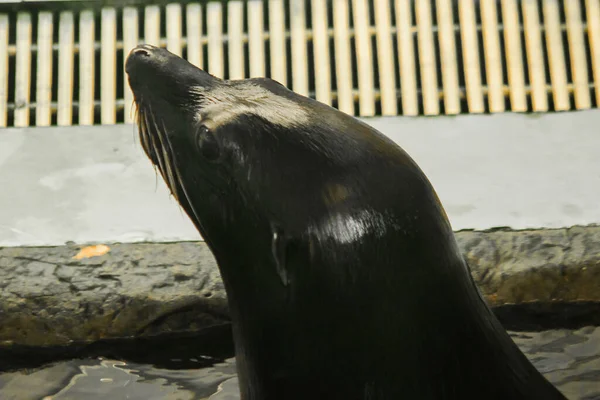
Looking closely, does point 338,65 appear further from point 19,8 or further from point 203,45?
point 19,8

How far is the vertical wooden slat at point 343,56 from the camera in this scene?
5004 millimetres

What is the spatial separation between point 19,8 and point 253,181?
12.5ft

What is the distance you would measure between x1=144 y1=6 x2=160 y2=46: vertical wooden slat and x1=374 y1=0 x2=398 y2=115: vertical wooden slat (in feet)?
4.31

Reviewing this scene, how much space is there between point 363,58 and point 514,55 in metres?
0.89

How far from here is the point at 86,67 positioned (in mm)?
5125

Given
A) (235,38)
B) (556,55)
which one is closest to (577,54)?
(556,55)

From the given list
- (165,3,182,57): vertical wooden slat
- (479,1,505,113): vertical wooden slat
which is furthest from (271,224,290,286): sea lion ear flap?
(165,3,182,57): vertical wooden slat

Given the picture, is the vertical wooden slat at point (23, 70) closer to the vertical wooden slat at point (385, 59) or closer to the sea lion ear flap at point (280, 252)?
the vertical wooden slat at point (385, 59)

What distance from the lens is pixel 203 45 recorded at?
5.18 m

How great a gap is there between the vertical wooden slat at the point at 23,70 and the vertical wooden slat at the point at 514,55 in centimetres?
284

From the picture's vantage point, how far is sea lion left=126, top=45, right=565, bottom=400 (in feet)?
6.07

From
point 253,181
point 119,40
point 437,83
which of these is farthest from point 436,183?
point 253,181

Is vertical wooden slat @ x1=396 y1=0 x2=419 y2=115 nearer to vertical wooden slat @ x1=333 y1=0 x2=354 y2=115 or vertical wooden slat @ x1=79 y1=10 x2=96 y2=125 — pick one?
vertical wooden slat @ x1=333 y1=0 x2=354 y2=115

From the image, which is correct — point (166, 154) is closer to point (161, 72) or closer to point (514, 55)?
point (161, 72)
